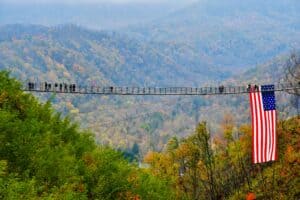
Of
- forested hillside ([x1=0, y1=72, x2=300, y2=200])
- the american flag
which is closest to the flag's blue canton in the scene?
the american flag

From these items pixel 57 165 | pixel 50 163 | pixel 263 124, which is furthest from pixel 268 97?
pixel 50 163

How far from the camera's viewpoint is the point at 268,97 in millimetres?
33375

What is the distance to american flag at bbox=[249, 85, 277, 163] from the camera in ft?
106

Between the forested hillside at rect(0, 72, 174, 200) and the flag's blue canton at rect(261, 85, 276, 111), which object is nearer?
the forested hillside at rect(0, 72, 174, 200)

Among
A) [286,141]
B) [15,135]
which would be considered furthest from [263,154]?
[286,141]

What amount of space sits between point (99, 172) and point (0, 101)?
764 centimetres

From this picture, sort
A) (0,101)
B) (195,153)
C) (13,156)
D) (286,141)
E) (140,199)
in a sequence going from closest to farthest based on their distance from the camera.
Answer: (13,156), (0,101), (140,199), (286,141), (195,153)

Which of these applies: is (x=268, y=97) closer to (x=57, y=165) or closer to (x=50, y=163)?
(x=57, y=165)

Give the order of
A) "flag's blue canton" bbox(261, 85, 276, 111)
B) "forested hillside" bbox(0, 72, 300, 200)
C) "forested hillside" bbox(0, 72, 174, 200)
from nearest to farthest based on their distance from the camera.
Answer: "forested hillside" bbox(0, 72, 174, 200) < "forested hillside" bbox(0, 72, 300, 200) < "flag's blue canton" bbox(261, 85, 276, 111)

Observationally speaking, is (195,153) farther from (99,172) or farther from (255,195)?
(99,172)

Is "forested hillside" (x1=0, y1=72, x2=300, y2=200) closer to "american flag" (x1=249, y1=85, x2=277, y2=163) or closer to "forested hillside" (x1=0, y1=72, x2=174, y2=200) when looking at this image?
"forested hillside" (x1=0, y1=72, x2=174, y2=200)

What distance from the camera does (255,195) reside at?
55.0 m

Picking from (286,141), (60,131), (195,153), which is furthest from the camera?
(195,153)

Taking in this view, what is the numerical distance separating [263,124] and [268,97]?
6.33 ft
